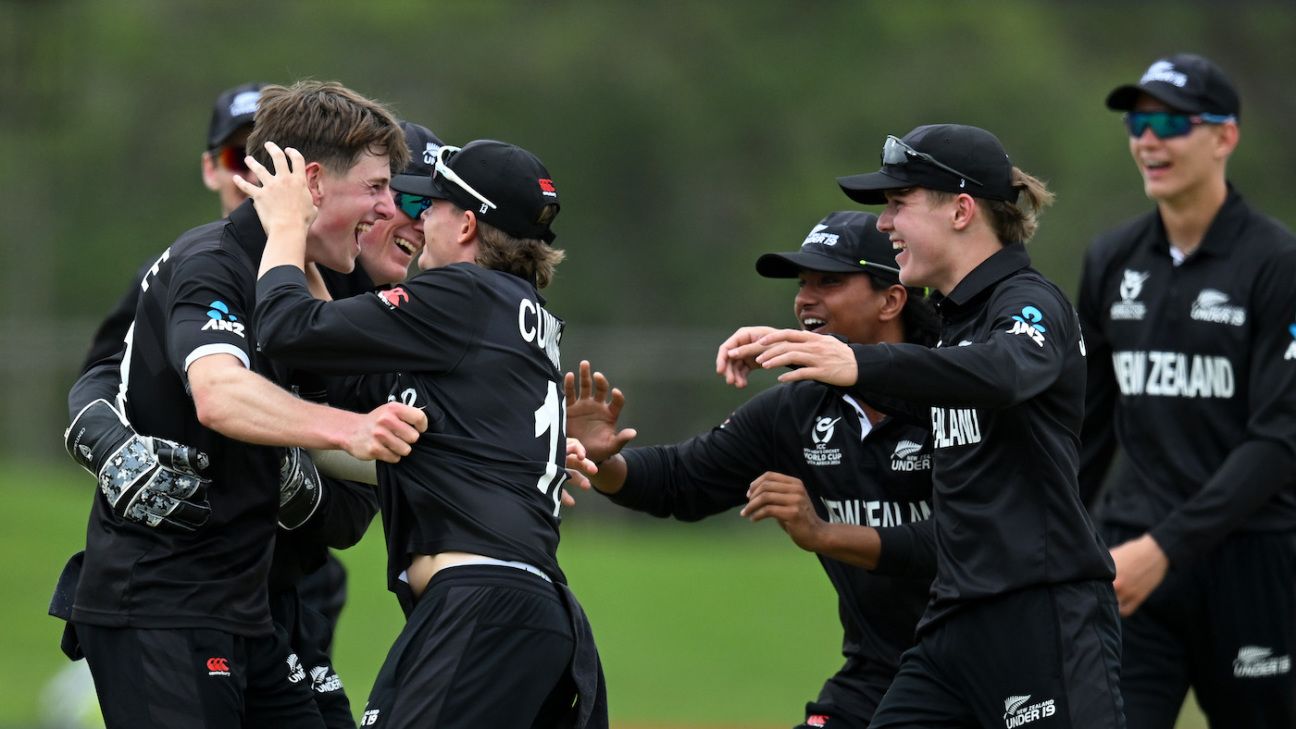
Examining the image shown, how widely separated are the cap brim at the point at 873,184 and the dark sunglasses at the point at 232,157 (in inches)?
102

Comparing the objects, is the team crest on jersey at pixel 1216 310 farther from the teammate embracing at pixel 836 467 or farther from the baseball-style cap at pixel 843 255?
the baseball-style cap at pixel 843 255

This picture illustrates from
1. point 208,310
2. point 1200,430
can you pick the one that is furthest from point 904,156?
point 1200,430

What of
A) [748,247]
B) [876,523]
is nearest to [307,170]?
[876,523]

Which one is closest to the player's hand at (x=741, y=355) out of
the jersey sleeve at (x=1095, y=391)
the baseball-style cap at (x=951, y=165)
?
the baseball-style cap at (x=951, y=165)

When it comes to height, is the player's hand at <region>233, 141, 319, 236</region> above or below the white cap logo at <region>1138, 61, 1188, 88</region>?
below

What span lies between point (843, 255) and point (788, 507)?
2.75 ft

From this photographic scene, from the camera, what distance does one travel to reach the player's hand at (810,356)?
14.7ft

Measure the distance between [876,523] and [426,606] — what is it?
169 cm

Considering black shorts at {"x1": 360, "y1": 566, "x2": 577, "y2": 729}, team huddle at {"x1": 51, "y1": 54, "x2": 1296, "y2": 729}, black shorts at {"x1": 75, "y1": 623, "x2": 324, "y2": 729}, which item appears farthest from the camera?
black shorts at {"x1": 75, "y1": 623, "x2": 324, "y2": 729}

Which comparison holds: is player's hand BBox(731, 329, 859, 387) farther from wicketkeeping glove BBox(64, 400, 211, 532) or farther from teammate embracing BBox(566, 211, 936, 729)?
wicketkeeping glove BBox(64, 400, 211, 532)

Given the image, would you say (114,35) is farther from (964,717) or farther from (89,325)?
(964,717)

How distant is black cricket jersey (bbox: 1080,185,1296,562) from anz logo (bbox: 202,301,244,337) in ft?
10.9

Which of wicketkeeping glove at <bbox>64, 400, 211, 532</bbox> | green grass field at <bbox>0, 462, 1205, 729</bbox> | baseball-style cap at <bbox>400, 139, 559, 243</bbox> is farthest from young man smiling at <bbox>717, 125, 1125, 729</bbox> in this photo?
green grass field at <bbox>0, 462, 1205, 729</bbox>

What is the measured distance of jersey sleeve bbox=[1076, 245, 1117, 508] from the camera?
22.1 feet
